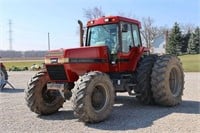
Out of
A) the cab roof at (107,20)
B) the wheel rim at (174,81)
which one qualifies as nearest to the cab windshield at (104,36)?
the cab roof at (107,20)

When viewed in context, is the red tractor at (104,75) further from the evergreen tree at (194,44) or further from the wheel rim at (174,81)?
the evergreen tree at (194,44)

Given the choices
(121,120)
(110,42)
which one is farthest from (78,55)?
(121,120)

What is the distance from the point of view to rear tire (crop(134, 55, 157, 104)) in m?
10.1

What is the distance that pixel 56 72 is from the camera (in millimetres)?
9234

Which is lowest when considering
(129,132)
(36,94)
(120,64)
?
(129,132)

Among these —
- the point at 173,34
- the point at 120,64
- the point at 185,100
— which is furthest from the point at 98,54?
the point at 173,34

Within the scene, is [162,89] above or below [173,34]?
below

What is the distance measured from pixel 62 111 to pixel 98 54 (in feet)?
6.34

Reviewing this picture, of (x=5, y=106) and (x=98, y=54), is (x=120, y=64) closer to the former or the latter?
(x=98, y=54)

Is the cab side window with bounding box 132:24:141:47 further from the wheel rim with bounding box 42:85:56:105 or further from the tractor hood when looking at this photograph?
the wheel rim with bounding box 42:85:56:105

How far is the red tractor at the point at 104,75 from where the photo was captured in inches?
332

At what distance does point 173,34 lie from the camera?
59219 mm

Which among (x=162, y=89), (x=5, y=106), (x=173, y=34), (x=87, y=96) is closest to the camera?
(x=87, y=96)

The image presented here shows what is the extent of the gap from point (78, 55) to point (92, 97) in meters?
1.24
